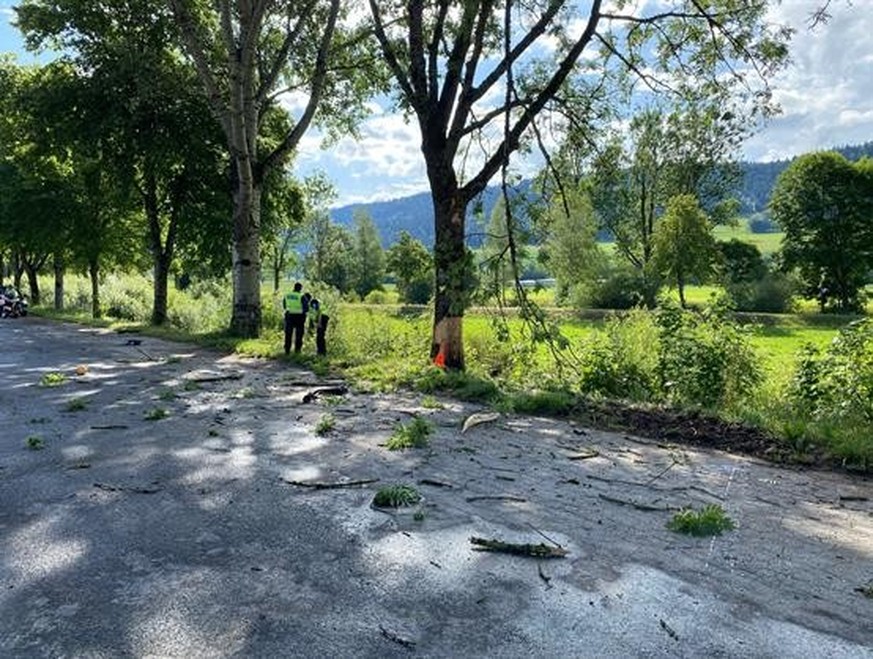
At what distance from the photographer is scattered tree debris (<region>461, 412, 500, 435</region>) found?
372 inches

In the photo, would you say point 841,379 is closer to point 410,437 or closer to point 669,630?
point 410,437

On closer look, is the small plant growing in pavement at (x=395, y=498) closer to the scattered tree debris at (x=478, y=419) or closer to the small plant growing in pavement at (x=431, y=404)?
the scattered tree debris at (x=478, y=419)

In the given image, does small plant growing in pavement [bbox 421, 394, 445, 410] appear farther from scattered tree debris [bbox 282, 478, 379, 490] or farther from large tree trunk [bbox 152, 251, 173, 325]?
large tree trunk [bbox 152, 251, 173, 325]

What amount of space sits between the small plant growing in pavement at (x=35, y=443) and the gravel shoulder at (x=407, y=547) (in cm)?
15

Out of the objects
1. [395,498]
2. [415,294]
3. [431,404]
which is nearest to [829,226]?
[415,294]

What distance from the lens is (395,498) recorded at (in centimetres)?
605

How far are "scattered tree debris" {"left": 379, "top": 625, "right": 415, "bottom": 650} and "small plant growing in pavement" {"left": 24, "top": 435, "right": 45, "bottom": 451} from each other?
557 cm

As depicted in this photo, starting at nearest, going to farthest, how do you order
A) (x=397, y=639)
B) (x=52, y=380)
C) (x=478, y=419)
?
(x=397, y=639) → (x=478, y=419) → (x=52, y=380)

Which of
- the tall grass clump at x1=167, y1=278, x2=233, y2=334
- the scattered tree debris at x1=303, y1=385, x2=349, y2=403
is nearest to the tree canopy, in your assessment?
the tall grass clump at x1=167, y1=278, x2=233, y2=334

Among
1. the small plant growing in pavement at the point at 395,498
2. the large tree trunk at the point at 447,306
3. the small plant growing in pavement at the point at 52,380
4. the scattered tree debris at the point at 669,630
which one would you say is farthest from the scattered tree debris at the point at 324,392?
the scattered tree debris at the point at 669,630

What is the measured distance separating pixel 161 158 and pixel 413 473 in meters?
20.5

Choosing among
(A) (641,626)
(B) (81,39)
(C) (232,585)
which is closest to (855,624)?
(A) (641,626)

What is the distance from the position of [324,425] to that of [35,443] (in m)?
3.14

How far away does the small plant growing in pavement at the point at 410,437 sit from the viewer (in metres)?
8.12
